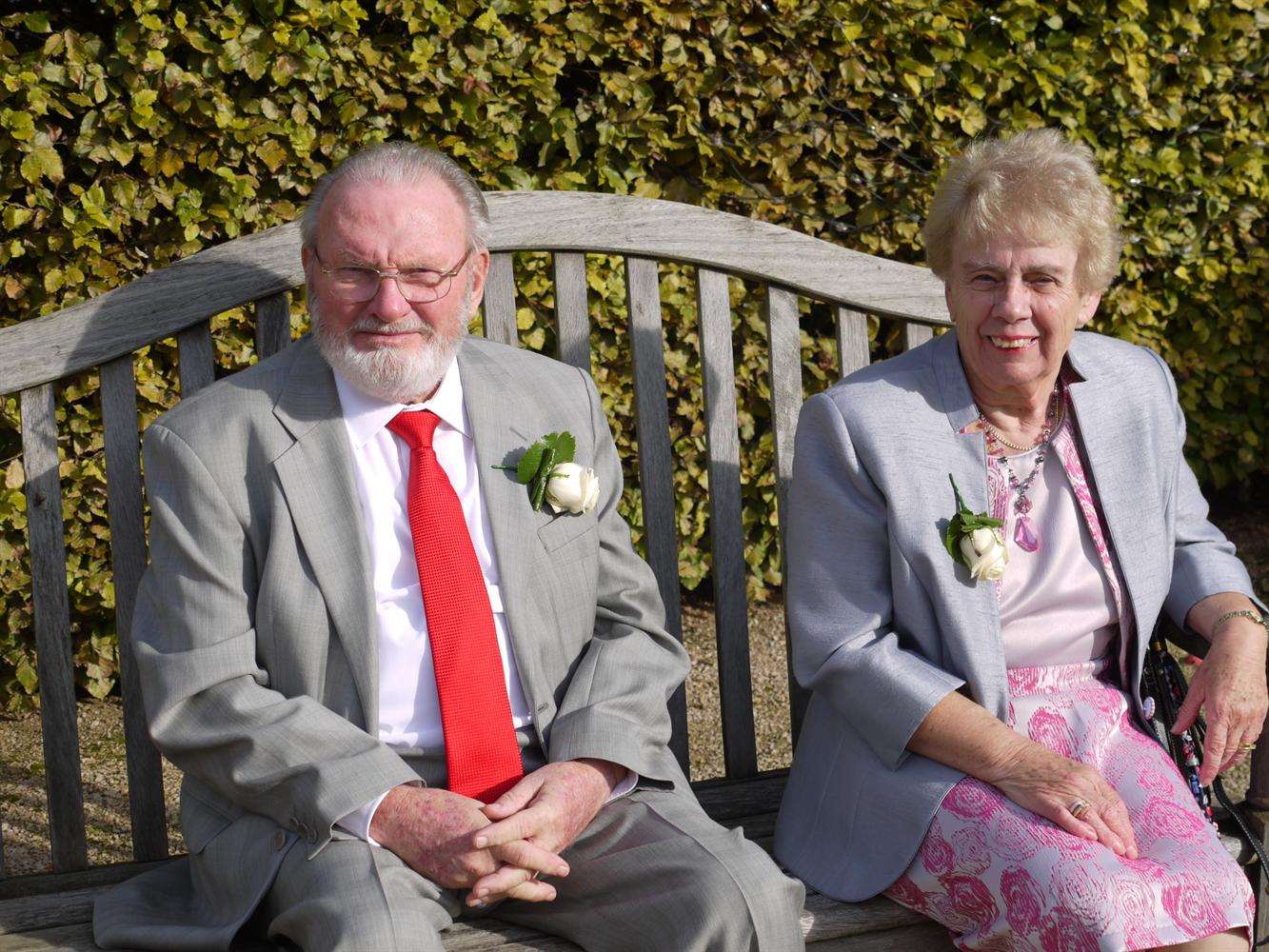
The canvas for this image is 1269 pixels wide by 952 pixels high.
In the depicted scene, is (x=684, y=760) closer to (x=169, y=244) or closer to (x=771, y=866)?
(x=771, y=866)

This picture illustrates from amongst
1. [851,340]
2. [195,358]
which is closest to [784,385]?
[851,340]

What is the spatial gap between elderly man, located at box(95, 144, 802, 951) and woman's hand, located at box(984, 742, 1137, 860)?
0.51 metres

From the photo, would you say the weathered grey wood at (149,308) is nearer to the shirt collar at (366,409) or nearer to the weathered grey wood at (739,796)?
the shirt collar at (366,409)

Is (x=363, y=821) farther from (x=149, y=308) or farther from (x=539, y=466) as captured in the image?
(x=149, y=308)

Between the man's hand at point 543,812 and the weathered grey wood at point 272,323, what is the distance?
1.13 meters

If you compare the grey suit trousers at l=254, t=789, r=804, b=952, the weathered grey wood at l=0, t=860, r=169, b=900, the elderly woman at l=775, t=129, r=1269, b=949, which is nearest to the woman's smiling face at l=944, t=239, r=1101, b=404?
the elderly woman at l=775, t=129, r=1269, b=949

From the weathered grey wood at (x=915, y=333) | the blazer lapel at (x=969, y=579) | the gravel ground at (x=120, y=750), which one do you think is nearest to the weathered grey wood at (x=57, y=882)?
the gravel ground at (x=120, y=750)

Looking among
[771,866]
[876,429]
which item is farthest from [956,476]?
[771,866]

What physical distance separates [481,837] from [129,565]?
3.51 ft

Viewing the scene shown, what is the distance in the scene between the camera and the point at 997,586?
3188 millimetres

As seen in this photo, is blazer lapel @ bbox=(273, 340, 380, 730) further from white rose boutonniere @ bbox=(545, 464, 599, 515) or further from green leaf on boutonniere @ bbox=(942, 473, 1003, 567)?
green leaf on boutonniere @ bbox=(942, 473, 1003, 567)

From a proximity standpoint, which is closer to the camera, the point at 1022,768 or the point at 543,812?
the point at 543,812

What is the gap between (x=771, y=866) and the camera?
9.20ft

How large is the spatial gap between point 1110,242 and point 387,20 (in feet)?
7.78
